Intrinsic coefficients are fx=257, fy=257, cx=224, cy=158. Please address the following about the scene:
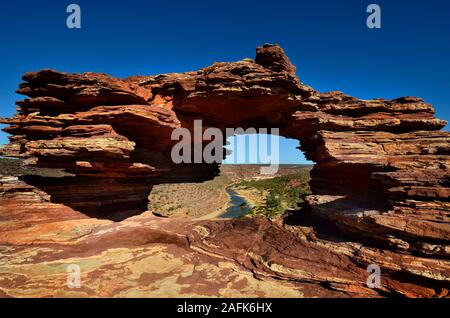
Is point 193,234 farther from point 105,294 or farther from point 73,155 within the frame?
point 73,155

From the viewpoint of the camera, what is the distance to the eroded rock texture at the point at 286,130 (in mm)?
10559

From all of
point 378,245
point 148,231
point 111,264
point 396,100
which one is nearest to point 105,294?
point 111,264

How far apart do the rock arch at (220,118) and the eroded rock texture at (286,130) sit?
67 millimetres

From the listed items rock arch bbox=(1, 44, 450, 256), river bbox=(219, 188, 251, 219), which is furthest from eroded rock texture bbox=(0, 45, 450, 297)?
river bbox=(219, 188, 251, 219)

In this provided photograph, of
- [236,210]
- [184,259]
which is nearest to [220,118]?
[184,259]

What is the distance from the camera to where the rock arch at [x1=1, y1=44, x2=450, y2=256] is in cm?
1312

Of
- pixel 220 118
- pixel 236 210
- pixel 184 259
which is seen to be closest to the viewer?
pixel 184 259

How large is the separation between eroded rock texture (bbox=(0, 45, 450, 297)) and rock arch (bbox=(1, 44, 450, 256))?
0.07m

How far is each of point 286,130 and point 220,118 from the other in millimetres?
4888

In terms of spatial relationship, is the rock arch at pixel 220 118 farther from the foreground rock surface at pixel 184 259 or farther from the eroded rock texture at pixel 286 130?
the foreground rock surface at pixel 184 259

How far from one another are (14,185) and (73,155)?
417cm

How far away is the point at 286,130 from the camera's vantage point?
1858 cm

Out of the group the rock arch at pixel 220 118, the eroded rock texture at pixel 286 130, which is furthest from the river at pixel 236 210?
the rock arch at pixel 220 118

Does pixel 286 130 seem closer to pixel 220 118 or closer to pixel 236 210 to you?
pixel 220 118
